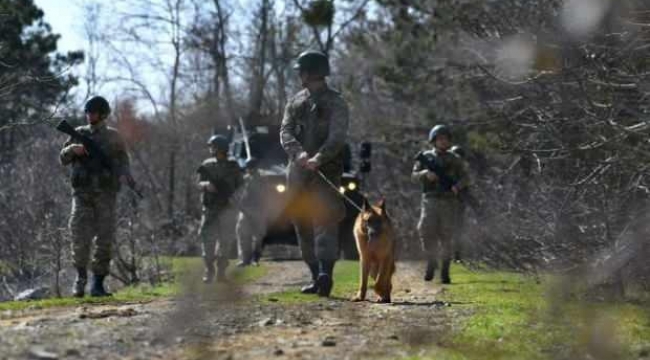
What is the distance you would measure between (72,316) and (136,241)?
41.6ft

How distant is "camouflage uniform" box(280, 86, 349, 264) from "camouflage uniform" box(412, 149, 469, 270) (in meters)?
3.90

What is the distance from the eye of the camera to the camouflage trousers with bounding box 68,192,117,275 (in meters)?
12.8

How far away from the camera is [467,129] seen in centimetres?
2589

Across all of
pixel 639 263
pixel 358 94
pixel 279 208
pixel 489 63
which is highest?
pixel 358 94

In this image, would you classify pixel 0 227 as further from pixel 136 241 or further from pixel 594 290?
pixel 594 290

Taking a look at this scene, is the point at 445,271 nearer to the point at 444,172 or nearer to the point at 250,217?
the point at 444,172

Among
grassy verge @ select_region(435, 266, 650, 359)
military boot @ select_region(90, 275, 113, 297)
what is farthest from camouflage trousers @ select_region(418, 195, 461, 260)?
military boot @ select_region(90, 275, 113, 297)

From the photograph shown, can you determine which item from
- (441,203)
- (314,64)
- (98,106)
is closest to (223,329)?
(314,64)

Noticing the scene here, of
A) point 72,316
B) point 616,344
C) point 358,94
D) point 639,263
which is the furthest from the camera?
point 358,94

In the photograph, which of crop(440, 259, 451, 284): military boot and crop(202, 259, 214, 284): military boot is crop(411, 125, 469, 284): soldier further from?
crop(202, 259, 214, 284): military boot

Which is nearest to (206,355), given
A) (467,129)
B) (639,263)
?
(639,263)

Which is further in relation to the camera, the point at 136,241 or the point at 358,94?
the point at 358,94

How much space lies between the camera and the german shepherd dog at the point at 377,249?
11.4 m

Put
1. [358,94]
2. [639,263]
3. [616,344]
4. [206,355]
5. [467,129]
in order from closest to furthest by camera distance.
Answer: [206,355] → [616,344] → [639,263] → [467,129] → [358,94]
